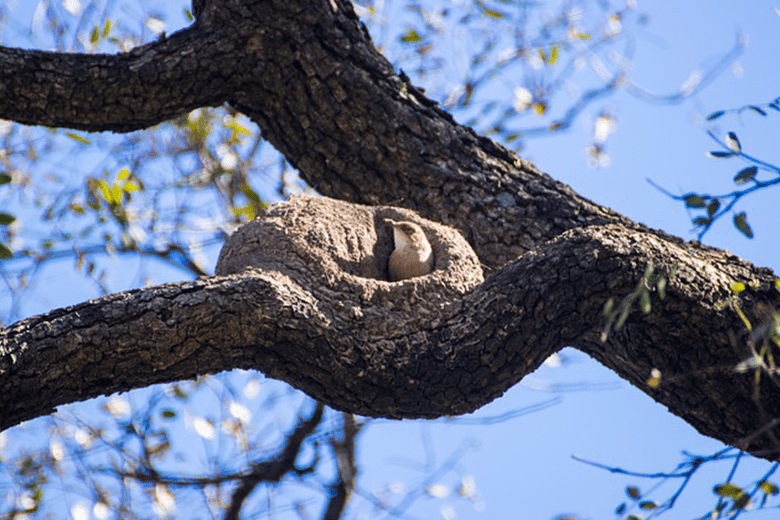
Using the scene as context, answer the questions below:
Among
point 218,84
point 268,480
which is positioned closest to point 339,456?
point 268,480

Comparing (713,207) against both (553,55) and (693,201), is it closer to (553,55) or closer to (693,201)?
(693,201)

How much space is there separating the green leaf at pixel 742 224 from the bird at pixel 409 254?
1.13m

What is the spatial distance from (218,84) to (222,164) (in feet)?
8.45

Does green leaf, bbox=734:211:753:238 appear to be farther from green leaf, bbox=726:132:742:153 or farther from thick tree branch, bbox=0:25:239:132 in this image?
thick tree branch, bbox=0:25:239:132

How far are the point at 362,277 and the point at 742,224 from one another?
4.34ft

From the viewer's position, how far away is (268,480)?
6191mm

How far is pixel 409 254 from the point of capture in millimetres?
3850

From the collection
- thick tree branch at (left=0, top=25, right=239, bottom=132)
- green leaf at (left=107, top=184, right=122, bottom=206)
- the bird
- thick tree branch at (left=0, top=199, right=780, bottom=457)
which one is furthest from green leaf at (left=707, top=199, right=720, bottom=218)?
green leaf at (left=107, top=184, right=122, bottom=206)

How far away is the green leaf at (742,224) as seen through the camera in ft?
10.4

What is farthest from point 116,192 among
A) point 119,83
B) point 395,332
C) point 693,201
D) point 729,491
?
point 729,491

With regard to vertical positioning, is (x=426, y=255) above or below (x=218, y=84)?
below

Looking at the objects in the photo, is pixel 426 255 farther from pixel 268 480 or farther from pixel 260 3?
pixel 268 480

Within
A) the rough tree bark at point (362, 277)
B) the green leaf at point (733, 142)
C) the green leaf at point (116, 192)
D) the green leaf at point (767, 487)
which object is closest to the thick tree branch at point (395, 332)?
the rough tree bark at point (362, 277)

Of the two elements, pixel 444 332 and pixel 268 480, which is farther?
pixel 268 480
